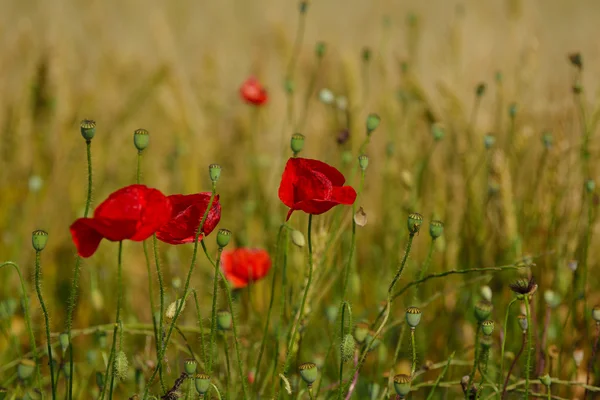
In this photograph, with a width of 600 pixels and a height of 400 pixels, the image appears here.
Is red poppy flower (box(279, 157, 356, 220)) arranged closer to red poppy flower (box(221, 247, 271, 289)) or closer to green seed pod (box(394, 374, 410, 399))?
green seed pod (box(394, 374, 410, 399))

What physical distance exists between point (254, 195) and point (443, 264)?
0.55 m

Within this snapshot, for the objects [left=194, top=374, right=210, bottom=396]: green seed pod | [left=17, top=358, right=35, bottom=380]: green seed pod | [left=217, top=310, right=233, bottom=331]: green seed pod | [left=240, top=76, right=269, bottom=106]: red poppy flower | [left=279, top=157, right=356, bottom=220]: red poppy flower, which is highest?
[left=240, top=76, right=269, bottom=106]: red poppy flower

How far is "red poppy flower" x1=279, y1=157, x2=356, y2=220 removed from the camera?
1130mm

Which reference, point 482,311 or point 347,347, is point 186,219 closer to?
point 347,347

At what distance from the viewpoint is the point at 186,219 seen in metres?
1.14

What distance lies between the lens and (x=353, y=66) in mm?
2346

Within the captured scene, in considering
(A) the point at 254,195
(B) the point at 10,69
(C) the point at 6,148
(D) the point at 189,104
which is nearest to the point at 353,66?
(A) the point at 254,195

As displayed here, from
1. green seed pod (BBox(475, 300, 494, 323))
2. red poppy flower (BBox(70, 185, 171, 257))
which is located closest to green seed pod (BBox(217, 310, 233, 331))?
red poppy flower (BBox(70, 185, 171, 257))

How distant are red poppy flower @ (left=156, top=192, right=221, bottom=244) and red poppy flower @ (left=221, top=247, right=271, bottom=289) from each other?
19.3 inches

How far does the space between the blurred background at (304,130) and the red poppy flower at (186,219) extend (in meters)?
0.54

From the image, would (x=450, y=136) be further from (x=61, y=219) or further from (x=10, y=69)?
(x=10, y=69)

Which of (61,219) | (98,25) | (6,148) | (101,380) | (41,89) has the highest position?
(98,25)

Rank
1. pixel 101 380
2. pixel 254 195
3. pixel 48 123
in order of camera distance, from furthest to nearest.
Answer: pixel 48 123, pixel 254 195, pixel 101 380

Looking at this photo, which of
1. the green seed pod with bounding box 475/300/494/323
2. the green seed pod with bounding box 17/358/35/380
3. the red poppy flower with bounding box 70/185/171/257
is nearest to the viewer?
the red poppy flower with bounding box 70/185/171/257
